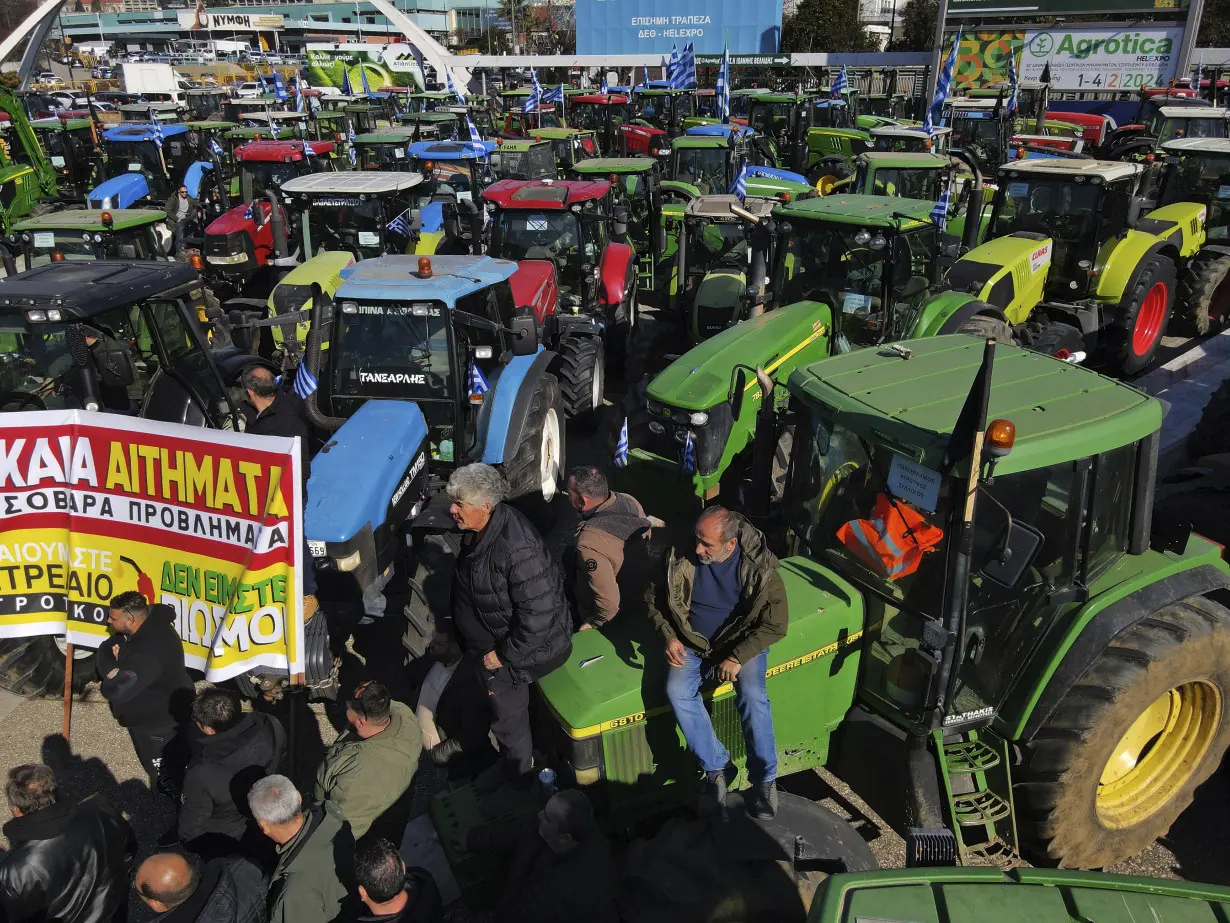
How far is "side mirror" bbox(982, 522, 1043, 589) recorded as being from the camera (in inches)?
128

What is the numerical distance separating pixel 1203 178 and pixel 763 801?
36.9 ft

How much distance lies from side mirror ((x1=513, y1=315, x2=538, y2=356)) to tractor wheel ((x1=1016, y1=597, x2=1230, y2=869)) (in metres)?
4.04

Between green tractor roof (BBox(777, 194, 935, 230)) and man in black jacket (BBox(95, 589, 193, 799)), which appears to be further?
green tractor roof (BBox(777, 194, 935, 230))

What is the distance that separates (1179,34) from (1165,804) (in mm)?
29117

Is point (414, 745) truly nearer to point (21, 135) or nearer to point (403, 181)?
point (403, 181)

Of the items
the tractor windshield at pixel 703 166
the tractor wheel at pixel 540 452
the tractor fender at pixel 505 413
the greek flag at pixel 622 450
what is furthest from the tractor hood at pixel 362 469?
the tractor windshield at pixel 703 166

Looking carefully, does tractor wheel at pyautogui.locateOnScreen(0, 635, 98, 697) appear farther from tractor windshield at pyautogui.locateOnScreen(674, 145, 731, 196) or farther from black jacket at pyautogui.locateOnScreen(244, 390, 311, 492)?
tractor windshield at pyautogui.locateOnScreen(674, 145, 731, 196)

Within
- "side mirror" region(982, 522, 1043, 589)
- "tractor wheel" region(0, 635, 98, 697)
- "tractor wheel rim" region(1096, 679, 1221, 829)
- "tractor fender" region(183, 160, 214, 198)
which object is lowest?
"tractor wheel" region(0, 635, 98, 697)

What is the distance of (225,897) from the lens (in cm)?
310

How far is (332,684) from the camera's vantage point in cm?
515

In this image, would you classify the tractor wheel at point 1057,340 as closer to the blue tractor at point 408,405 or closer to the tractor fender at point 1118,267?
the tractor fender at point 1118,267

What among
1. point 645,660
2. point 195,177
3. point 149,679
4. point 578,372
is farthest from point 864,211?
Answer: point 195,177

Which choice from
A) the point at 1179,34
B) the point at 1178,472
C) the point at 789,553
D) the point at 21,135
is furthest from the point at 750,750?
the point at 1179,34

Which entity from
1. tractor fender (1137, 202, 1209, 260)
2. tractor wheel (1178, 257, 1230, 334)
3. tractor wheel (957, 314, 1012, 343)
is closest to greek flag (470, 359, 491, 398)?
tractor wheel (957, 314, 1012, 343)
